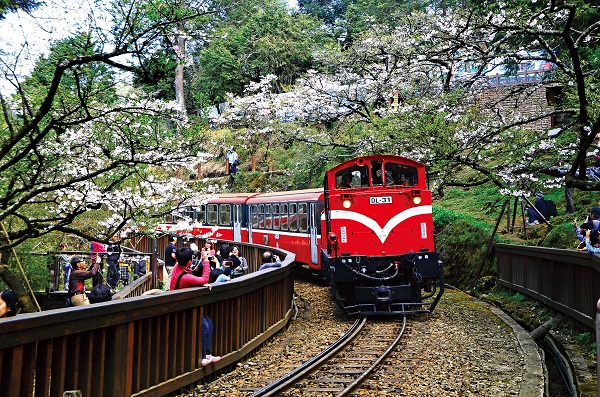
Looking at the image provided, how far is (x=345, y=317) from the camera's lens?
14.1 meters

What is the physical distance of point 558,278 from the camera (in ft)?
39.0

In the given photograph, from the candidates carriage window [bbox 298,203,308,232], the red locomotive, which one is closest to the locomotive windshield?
the red locomotive

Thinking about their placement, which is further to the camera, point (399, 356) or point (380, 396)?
point (399, 356)

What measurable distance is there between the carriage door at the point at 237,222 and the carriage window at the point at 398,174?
1138 cm

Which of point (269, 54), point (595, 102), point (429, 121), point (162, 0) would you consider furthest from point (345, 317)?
point (269, 54)

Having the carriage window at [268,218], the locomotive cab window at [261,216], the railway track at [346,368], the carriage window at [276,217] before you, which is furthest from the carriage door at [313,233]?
the railway track at [346,368]

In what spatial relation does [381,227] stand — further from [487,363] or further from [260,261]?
[487,363]

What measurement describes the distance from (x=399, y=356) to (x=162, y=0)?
245 inches

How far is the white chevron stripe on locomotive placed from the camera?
13.8 meters

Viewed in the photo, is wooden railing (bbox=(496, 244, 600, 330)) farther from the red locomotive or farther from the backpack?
the backpack

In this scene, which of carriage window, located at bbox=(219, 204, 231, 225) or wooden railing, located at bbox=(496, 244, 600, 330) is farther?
carriage window, located at bbox=(219, 204, 231, 225)

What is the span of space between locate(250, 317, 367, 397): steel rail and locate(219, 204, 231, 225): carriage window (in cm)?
1405

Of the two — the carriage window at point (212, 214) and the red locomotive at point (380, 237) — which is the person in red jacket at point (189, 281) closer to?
the red locomotive at point (380, 237)

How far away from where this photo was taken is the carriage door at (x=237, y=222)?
2495 cm
